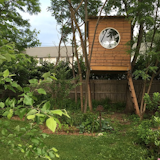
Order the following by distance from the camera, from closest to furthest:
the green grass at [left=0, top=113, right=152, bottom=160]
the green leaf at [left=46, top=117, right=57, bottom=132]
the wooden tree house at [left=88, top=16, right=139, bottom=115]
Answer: the green leaf at [left=46, top=117, right=57, bottom=132]
the green grass at [left=0, top=113, right=152, bottom=160]
the wooden tree house at [left=88, top=16, right=139, bottom=115]

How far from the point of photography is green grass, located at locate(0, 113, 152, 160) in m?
3.60

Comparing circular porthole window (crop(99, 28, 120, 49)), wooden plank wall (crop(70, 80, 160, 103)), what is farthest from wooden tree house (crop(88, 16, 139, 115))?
wooden plank wall (crop(70, 80, 160, 103))

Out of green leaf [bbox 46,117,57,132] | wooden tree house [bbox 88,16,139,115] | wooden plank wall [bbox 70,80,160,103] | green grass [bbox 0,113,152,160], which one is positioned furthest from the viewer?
wooden plank wall [bbox 70,80,160,103]

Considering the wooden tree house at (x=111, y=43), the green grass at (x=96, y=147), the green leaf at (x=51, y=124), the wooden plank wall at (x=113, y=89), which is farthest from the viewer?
the wooden plank wall at (x=113, y=89)

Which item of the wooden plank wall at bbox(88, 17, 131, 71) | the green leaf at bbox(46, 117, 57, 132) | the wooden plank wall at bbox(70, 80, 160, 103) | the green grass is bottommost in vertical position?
the green grass

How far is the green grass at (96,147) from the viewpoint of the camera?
11.8ft

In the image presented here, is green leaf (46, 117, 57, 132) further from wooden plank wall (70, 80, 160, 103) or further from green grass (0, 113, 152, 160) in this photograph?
wooden plank wall (70, 80, 160, 103)

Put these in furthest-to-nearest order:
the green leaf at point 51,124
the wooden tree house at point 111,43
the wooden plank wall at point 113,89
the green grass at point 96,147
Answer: the wooden plank wall at point 113,89 < the wooden tree house at point 111,43 < the green grass at point 96,147 < the green leaf at point 51,124

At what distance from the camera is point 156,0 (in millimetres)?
6055

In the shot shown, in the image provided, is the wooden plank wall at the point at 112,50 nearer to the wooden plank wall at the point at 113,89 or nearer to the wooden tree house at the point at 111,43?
the wooden tree house at the point at 111,43

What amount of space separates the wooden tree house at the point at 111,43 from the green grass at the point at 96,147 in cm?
313

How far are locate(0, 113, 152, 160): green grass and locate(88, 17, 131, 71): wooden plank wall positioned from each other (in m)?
3.13

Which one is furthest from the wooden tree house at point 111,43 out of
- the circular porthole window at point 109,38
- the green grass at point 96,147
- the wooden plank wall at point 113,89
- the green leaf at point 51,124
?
the green leaf at point 51,124

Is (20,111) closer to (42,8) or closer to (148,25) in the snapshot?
(148,25)
